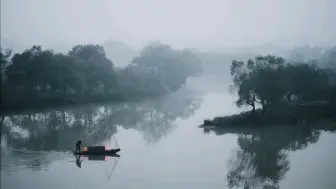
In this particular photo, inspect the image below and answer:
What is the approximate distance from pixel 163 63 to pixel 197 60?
5.83 m

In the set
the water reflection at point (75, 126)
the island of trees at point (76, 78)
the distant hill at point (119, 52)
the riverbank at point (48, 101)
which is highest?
the distant hill at point (119, 52)

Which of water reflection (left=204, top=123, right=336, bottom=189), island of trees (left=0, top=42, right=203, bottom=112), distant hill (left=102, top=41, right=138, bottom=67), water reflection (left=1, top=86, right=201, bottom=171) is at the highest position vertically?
distant hill (left=102, top=41, right=138, bottom=67)

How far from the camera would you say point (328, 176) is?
13.9 m

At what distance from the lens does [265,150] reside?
1747 cm

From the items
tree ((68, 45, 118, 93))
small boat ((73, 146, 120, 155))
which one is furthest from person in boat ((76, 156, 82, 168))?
tree ((68, 45, 118, 93))

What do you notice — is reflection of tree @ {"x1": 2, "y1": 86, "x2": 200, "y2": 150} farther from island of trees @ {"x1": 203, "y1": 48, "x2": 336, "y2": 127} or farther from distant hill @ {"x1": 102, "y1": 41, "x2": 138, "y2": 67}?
distant hill @ {"x1": 102, "y1": 41, "x2": 138, "y2": 67}

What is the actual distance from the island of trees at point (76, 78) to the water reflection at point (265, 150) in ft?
48.1

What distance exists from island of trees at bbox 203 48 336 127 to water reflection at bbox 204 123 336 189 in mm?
1081

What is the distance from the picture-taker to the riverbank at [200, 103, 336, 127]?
2292 centimetres

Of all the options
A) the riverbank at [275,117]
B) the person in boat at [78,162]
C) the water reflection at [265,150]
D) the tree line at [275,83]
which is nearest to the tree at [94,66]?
the riverbank at [275,117]

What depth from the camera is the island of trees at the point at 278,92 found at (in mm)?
22953

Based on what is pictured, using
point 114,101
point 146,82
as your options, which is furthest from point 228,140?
point 146,82

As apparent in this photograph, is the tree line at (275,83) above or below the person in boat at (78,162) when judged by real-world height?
above

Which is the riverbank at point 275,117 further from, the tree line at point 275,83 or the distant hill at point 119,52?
the distant hill at point 119,52
